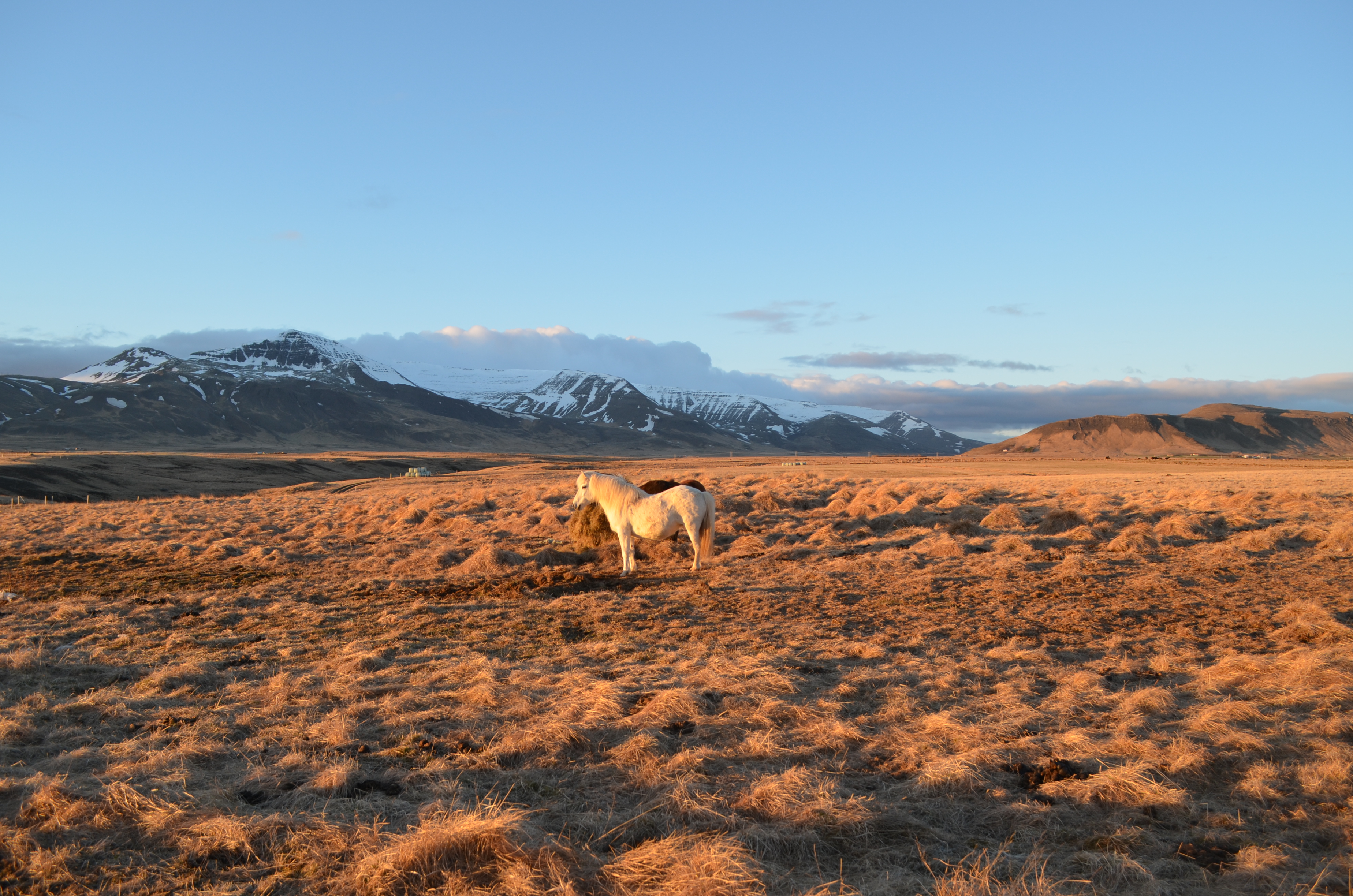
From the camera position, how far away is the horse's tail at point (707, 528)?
1352cm

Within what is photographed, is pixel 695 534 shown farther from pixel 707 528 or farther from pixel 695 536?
pixel 707 528

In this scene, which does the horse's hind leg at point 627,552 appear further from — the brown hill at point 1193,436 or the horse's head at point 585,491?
the brown hill at point 1193,436

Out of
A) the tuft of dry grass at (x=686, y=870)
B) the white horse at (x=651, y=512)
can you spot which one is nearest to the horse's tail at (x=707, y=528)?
the white horse at (x=651, y=512)

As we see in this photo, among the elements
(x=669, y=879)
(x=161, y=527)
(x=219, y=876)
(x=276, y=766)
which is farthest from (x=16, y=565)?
(x=669, y=879)

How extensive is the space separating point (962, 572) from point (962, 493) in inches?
390

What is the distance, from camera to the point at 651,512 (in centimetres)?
1338

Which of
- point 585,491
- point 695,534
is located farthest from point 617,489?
point 695,534

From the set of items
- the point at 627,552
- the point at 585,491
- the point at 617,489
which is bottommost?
the point at 627,552

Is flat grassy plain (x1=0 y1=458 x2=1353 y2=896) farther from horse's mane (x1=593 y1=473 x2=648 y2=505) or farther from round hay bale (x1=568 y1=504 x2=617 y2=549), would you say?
horse's mane (x1=593 y1=473 x2=648 y2=505)

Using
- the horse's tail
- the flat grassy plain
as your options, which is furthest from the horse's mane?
the flat grassy plain

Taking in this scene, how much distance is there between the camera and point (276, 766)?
5047 mm

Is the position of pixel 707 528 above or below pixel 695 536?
above

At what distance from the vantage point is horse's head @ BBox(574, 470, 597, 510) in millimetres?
14059

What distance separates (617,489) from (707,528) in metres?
1.92
